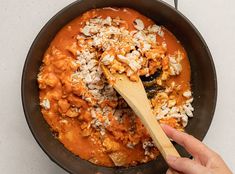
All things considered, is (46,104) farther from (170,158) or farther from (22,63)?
(170,158)

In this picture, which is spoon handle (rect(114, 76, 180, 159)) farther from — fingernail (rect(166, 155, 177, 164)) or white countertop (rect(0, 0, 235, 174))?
white countertop (rect(0, 0, 235, 174))

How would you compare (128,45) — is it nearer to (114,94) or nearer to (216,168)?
(114,94)

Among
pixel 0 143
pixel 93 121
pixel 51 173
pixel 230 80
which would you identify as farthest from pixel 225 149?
pixel 0 143

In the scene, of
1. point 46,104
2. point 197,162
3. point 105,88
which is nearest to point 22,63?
point 46,104

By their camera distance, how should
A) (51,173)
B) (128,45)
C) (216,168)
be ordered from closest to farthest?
1. (216,168)
2. (128,45)
3. (51,173)

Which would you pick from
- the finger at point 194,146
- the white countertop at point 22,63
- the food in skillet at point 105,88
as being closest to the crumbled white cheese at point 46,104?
the food in skillet at point 105,88

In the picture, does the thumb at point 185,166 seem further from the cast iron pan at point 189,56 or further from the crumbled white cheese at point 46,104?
the crumbled white cheese at point 46,104
